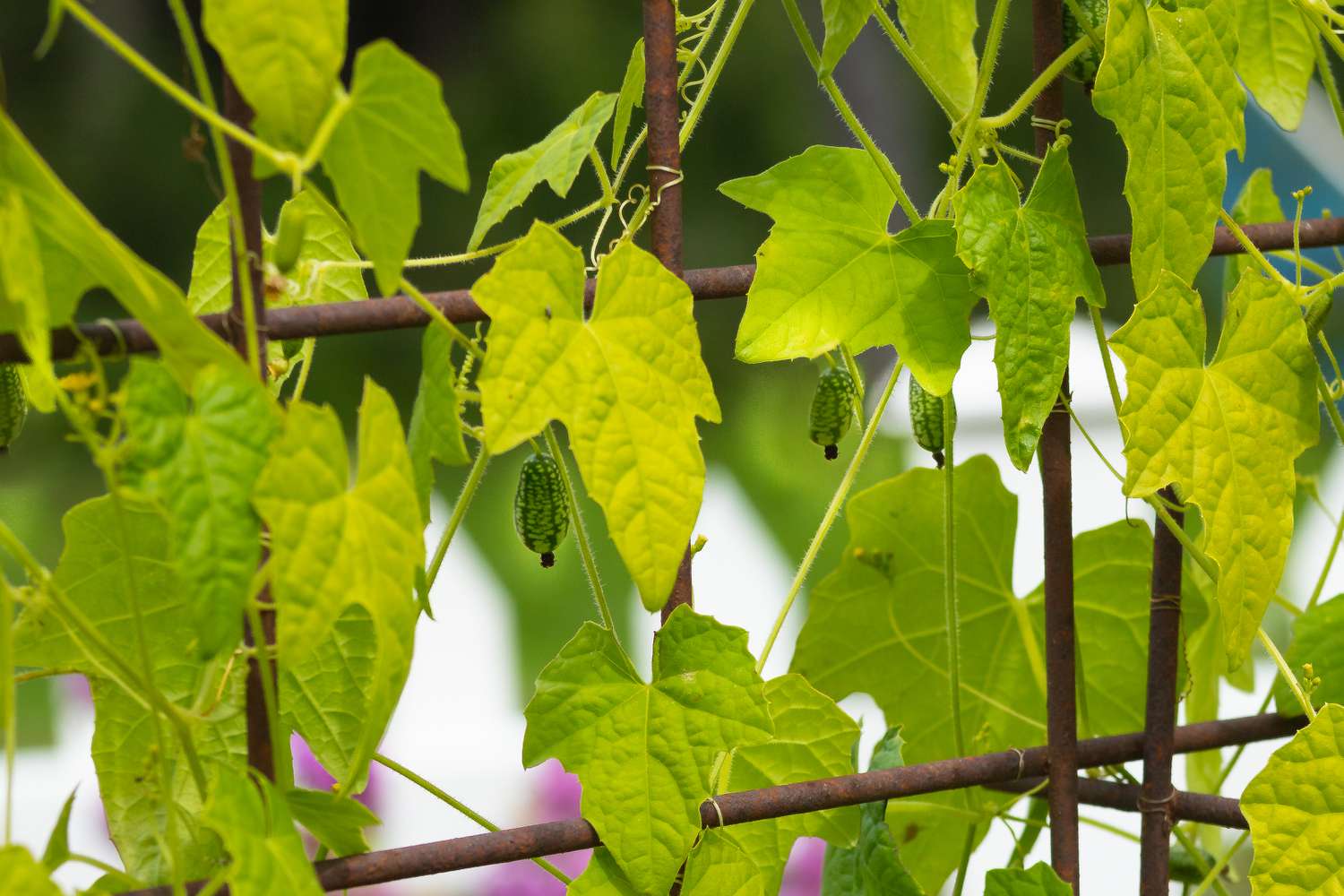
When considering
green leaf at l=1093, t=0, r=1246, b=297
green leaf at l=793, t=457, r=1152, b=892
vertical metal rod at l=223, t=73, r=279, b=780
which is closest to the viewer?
vertical metal rod at l=223, t=73, r=279, b=780

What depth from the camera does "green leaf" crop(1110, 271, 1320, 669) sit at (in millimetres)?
717

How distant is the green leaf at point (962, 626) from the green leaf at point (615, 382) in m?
0.43

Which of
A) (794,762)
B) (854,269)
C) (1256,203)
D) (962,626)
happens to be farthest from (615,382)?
(1256,203)

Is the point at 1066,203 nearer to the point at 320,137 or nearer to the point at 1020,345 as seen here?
the point at 1020,345

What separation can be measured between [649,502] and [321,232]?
0.37 meters

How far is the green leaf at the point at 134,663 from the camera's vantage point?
735 mm

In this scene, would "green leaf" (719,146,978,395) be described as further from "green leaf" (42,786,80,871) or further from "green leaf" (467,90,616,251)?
"green leaf" (42,786,80,871)

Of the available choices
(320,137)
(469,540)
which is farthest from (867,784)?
(469,540)

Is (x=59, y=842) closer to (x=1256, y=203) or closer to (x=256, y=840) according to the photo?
(x=256, y=840)

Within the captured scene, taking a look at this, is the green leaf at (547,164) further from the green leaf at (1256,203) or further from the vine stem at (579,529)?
the green leaf at (1256,203)

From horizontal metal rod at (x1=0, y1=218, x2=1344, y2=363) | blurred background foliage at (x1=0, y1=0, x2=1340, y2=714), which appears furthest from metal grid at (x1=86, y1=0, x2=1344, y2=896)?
blurred background foliage at (x1=0, y1=0, x2=1340, y2=714)

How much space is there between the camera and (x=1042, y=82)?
783 mm

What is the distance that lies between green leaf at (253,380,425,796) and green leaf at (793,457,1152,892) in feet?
1.74

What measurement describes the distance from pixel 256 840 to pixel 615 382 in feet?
A: 0.81
